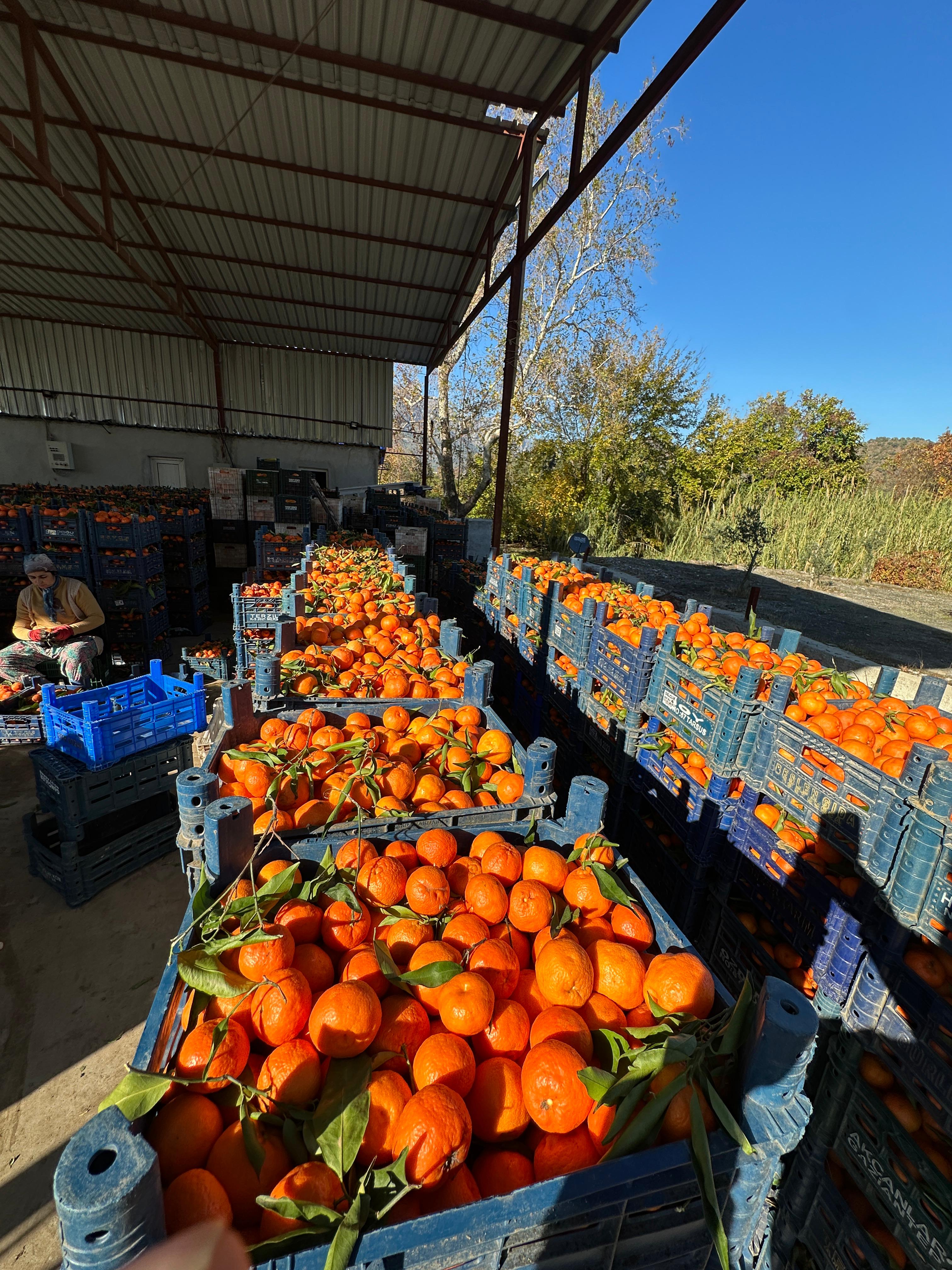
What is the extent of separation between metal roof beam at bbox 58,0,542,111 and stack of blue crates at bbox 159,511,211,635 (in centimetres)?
656

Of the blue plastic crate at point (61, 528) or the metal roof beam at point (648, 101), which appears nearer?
the metal roof beam at point (648, 101)

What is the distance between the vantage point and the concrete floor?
261 cm

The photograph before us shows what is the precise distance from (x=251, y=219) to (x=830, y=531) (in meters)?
16.6

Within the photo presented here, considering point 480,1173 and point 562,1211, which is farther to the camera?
point 480,1173

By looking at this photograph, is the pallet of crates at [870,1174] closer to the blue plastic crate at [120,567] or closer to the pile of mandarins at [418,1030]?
the pile of mandarins at [418,1030]

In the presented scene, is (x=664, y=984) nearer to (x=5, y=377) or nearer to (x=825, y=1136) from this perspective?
(x=825, y=1136)

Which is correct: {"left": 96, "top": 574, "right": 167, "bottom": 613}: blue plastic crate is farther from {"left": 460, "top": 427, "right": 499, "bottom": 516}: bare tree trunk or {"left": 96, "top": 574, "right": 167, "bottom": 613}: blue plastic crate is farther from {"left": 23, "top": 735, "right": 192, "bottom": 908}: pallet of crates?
{"left": 460, "top": 427, "right": 499, "bottom": 516}: bare tree trunk

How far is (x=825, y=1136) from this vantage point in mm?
2268

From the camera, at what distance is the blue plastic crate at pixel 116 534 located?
27.8 feet

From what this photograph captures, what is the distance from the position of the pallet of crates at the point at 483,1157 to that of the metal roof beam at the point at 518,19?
25.1 ft

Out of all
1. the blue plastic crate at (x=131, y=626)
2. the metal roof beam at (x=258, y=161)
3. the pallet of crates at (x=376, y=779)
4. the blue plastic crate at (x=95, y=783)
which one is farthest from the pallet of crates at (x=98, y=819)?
the metal roof beam at (x=258, y=161)

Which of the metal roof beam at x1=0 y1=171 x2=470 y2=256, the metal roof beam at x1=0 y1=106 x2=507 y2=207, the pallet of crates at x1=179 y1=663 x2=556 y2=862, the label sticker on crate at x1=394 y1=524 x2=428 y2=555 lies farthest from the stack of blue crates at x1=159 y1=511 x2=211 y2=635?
the pallet of crates at x1=179 y1=663 x2=556 y2=862

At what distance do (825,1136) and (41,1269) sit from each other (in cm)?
331

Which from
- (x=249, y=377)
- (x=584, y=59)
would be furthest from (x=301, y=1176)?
(x=249, y=377)
